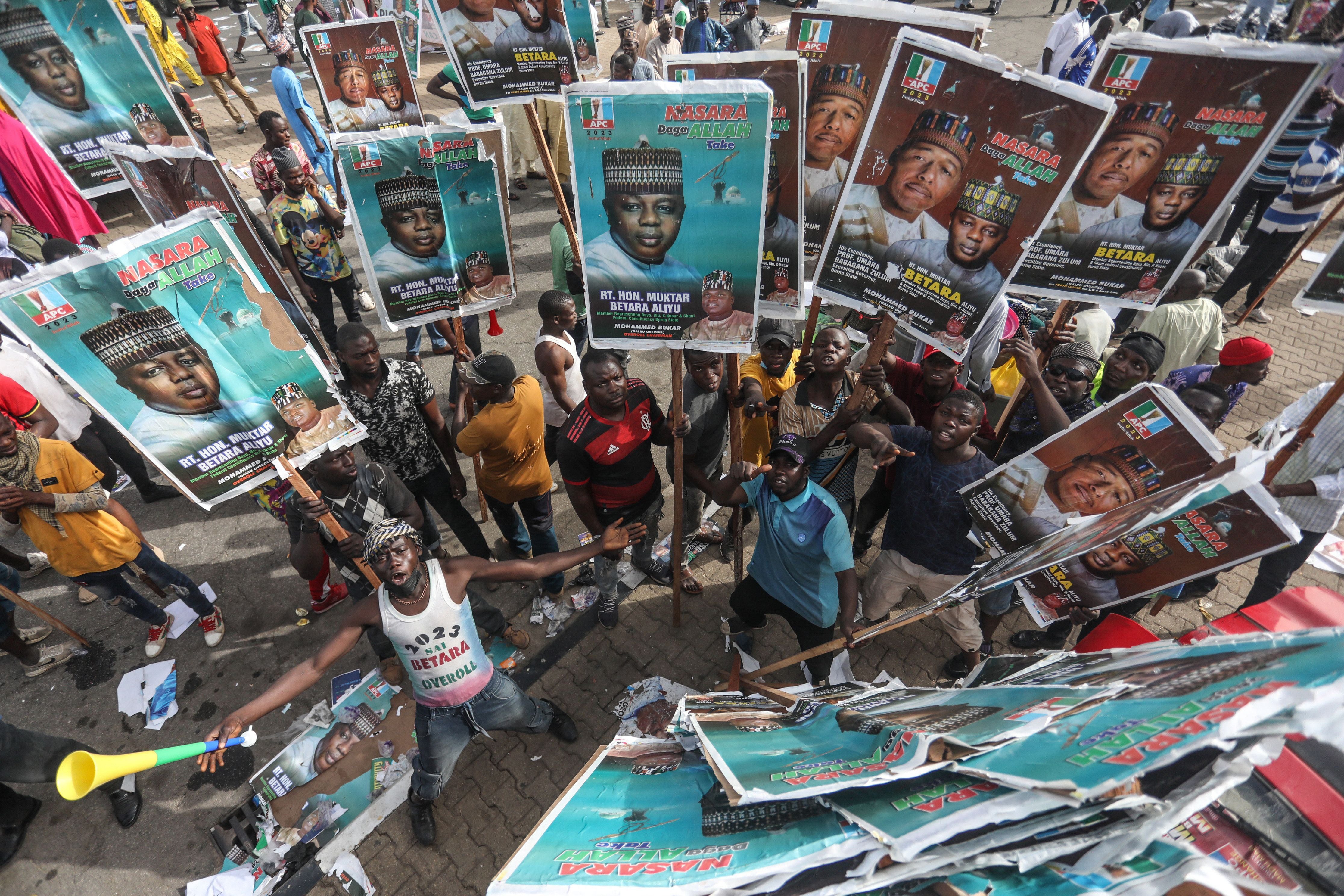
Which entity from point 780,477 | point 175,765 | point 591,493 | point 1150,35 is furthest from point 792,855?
point 175,765

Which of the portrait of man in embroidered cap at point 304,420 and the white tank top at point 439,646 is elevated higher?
the portrait of man in embroidered cap at point 304,420

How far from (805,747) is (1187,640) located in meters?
1.72

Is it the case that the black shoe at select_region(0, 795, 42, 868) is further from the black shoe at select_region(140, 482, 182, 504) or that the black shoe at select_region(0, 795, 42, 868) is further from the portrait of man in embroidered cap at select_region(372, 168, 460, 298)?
the portrait of man in embroidered cap at select_region(372, 168, 460, 298)

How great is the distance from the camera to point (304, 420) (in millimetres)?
3379

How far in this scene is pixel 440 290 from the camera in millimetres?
4512

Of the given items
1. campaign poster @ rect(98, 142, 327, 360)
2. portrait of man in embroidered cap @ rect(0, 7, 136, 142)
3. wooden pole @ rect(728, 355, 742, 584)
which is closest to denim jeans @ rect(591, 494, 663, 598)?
wooden pole @ rect(728, 355, 742, 584)

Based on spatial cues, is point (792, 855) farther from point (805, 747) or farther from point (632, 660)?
point (632, 660)

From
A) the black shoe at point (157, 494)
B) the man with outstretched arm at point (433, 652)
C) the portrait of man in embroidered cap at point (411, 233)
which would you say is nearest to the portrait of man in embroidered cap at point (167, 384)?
the man with outstretched arm at point (433, 652)

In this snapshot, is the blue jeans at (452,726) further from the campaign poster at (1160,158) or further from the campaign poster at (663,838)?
the campaign poster at (1160,158)

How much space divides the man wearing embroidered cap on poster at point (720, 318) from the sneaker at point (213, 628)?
14.6ft

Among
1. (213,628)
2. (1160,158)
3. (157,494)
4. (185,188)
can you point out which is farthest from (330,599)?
(1160,158)

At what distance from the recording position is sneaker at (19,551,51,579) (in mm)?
5363

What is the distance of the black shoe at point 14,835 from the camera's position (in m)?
3.73

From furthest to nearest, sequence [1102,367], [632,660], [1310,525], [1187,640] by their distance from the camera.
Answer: [1102,367], [632,660], [1310,525], [1187,640]
